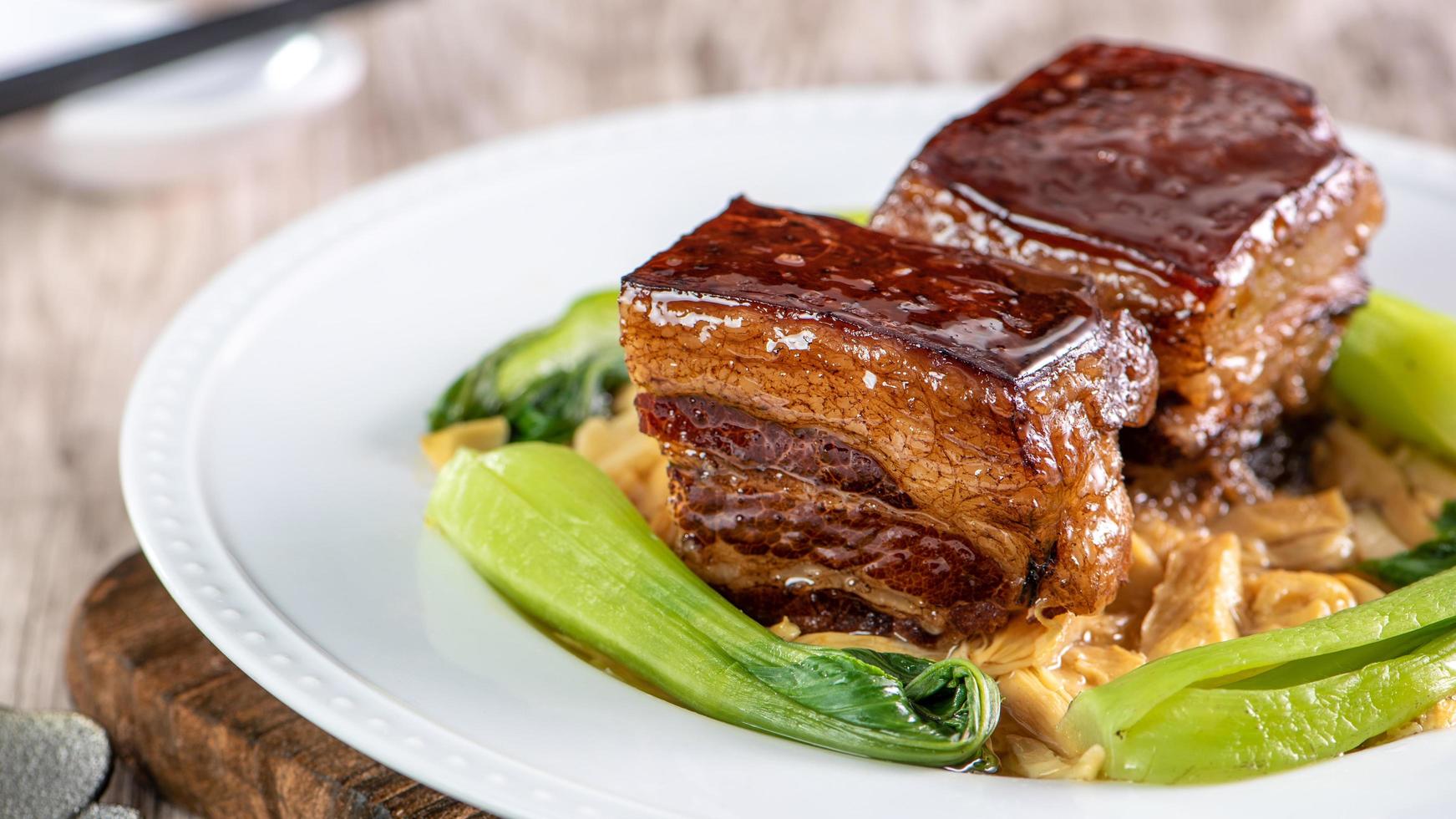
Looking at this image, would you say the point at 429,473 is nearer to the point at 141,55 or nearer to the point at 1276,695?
the point at 1276,695

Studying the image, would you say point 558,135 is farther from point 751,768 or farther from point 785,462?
point 751,768

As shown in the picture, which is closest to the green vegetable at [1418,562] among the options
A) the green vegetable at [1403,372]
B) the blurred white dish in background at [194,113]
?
the green vegetable at [1403,372]

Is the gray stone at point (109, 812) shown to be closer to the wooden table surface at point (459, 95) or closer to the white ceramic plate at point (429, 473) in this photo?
the white ceramic plate at point (429, 473)

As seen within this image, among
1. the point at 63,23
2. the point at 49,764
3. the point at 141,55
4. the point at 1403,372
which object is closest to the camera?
the point at 49,764

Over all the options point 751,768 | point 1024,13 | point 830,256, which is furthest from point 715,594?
point 1024,13

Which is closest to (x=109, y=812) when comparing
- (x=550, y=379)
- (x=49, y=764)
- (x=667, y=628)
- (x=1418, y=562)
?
(x=49, y=764)

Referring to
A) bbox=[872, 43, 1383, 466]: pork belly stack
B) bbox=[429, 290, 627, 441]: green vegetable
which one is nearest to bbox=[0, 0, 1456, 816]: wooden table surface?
bbox=[429, 290, 627, 441]: green vegetable

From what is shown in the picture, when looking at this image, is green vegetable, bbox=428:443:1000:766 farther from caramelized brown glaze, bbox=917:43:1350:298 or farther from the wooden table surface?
the wooden table surface
